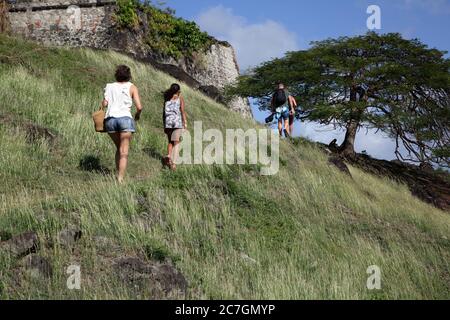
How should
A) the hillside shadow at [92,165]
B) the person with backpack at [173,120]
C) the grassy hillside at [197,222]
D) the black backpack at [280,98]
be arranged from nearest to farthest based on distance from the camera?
the grassy hillside at [197,222] < the hillside shadow at [92,165] < the person with backpack at [173,120] < the black backpack at [280,98]

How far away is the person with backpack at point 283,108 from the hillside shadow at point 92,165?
19.8ft

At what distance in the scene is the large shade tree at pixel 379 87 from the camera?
66.4ft

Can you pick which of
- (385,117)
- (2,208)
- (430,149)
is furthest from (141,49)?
(2,208)

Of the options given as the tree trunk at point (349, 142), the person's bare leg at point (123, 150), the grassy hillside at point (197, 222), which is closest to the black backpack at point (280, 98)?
the grassy hillside at point (197, 222)

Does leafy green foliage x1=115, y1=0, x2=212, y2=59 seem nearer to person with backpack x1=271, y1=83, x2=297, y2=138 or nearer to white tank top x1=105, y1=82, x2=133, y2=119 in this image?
person with backpack x1=271, y1=83, x2=297, y2=138

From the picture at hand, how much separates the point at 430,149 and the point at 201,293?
56.5 ft

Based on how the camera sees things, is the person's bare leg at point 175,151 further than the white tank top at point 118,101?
Yes

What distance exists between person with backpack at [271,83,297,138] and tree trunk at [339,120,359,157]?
6.42 meters

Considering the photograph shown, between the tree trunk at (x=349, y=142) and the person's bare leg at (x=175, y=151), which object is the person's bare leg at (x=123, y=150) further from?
the tree trunk at (x=349, y=142)

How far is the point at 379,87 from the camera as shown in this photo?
21281mm

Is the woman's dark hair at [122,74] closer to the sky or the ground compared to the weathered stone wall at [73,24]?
closer to the ground

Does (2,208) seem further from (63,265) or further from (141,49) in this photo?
(141,49)

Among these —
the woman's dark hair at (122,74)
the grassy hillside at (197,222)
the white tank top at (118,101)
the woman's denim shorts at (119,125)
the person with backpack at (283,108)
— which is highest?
the person with backpack at (283,108)

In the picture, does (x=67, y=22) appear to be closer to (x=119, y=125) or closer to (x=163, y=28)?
(x=163, y=28)
